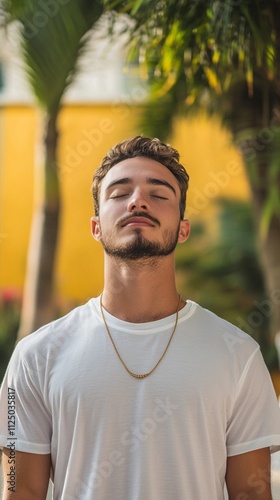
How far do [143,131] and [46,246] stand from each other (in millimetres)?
1539

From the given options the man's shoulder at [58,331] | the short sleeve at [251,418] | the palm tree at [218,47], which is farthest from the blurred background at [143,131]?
the short sleeve at [251,418]

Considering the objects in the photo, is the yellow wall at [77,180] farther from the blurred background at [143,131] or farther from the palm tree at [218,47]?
the palm tree at [218,47]

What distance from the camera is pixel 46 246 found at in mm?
7207

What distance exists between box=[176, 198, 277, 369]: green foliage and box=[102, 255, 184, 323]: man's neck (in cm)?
839

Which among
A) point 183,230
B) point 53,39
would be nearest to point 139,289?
point 183,230

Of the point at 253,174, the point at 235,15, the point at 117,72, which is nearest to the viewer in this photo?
the point at 235,15

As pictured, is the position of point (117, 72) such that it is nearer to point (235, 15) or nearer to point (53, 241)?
point (53, 241)

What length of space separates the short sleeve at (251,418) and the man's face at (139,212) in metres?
0.42

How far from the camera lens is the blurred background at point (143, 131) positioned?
157 inches

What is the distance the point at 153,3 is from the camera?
3.71 m

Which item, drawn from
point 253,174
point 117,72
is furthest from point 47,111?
point 117,72

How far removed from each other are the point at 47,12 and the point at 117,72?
4931 mm

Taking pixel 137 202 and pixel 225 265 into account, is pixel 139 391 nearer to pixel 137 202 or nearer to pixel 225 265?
pixel 137 202

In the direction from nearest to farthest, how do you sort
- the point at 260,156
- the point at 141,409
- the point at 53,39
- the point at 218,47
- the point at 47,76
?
the point at 141,409 → the point at 218,47 → the point at 260,156 → the point at 53,39 → the point at 47,76
